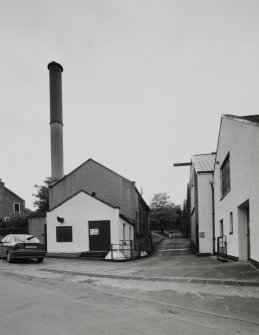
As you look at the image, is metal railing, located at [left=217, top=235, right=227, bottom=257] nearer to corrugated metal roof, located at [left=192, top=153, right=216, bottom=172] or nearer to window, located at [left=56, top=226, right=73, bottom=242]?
corrugated metal roof, located at [left=192, top=153, right=216, bottom=172]

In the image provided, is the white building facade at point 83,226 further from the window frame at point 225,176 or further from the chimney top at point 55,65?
the chimney top at point 55,65

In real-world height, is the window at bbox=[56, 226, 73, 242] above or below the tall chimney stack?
below

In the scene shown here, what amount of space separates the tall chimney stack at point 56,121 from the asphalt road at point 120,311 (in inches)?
1180

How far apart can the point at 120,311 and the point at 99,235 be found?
17200 millimetres

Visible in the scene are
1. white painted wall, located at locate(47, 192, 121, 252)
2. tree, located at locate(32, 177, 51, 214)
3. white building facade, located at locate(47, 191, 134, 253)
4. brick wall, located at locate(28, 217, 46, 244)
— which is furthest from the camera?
tree, located at locate(32, 177, 51, 214)

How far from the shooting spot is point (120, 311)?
6352 millimetres

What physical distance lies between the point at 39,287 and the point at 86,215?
14510 mm

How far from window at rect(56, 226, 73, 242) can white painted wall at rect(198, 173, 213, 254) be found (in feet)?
29.7

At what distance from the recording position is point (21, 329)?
5109 mm

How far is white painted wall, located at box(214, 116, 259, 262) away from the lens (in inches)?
456

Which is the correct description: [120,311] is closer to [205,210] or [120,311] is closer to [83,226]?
[83,226]

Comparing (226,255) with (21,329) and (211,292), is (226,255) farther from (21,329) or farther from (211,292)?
(21,329)

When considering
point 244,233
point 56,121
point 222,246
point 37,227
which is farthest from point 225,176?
point 56,121

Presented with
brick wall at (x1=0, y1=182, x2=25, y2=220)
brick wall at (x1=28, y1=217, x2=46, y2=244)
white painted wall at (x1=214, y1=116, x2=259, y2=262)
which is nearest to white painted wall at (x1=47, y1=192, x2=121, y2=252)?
brick wall at (x1=28, y1=217, x2=46, y2=244)
